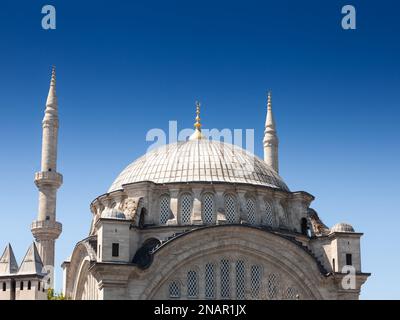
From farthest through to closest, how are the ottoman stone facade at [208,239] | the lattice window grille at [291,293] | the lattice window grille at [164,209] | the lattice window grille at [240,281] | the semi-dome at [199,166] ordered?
the semi-dome at [199,166], the lattice window grille at [164,209], the lattice window grille at [291,293], the lattice window grille at [240,281], the ottoman stone facade at [208,239]

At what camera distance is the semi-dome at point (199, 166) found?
41.7m

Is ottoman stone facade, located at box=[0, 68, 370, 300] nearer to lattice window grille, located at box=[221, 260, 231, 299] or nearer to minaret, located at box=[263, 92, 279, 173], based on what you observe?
lattice window grille, located at box=[221, 260, 231, 299]

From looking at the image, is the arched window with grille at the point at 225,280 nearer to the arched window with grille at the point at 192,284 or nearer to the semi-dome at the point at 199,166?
the arched window with grille at the point at 192,284

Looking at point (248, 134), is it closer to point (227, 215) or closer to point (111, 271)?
point (227, 215)

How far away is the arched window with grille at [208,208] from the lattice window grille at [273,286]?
3.67 metres

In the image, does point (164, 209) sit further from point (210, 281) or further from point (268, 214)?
point (268, 214)

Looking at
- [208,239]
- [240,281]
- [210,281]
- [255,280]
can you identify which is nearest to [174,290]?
[210,281]

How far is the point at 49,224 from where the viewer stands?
46.9 m

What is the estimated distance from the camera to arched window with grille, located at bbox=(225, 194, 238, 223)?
1594 inches

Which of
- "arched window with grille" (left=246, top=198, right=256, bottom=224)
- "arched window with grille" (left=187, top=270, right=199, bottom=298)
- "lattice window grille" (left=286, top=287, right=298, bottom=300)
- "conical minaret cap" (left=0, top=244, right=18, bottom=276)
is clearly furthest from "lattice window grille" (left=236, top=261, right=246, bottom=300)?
"conical minaret cap" (left=0, top=244, right=18, bottom=276)

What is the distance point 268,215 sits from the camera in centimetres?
4178

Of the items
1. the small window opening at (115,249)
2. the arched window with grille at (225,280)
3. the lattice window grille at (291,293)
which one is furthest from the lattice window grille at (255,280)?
the small window opening at (115,249)
